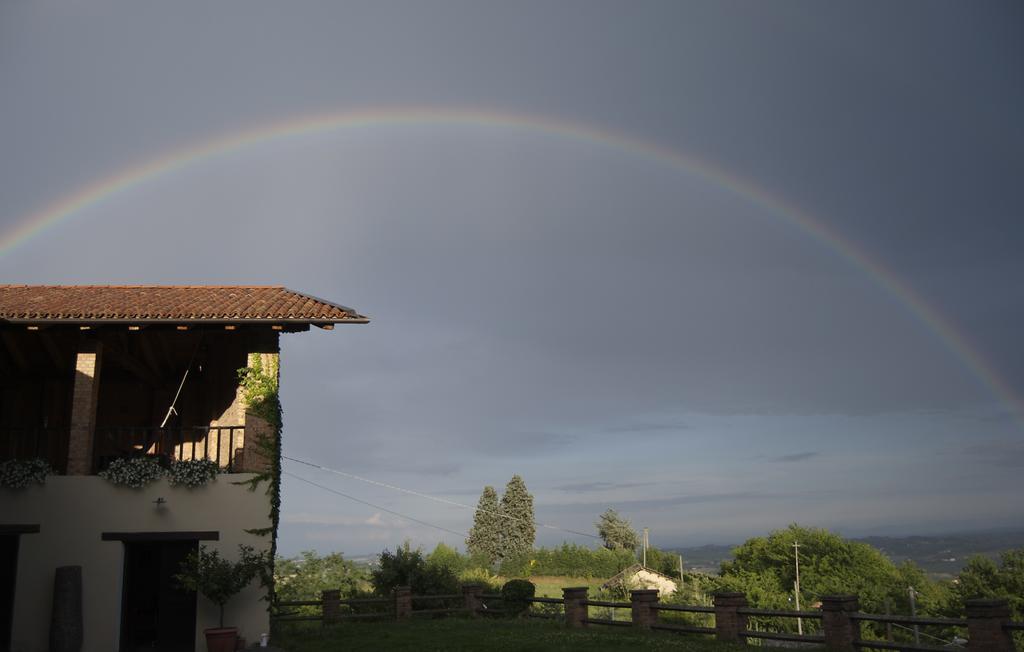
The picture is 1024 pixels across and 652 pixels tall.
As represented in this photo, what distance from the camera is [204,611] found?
544 inches

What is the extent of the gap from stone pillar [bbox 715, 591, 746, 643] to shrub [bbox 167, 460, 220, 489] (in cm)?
950

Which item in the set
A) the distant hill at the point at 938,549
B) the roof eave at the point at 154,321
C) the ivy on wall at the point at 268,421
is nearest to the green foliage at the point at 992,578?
the distant hill at the point at 938,549

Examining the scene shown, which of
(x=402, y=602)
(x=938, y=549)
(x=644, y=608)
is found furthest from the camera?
(x=938, y=549)

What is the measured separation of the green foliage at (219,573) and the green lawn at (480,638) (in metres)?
1.72

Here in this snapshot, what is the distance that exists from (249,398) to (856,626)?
11242 millimetres

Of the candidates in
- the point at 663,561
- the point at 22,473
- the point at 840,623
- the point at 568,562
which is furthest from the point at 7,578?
the point at 663,561

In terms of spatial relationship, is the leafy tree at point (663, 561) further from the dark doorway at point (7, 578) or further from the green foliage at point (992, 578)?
the dark doorway at point (7, 578)

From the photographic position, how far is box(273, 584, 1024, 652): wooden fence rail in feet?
34.9

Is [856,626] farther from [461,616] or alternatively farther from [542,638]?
[461,616]

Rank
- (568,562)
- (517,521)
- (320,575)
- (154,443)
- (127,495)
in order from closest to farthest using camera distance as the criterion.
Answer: (127,495) < (154,443) < (320,575) < (568,562) < (517,521)

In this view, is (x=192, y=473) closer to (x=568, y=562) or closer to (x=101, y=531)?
(x=101, y=531)

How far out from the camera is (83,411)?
13.9 meters

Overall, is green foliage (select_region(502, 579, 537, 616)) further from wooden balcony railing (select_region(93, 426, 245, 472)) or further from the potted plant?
the potted plant

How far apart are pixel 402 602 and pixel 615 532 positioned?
67.8m
